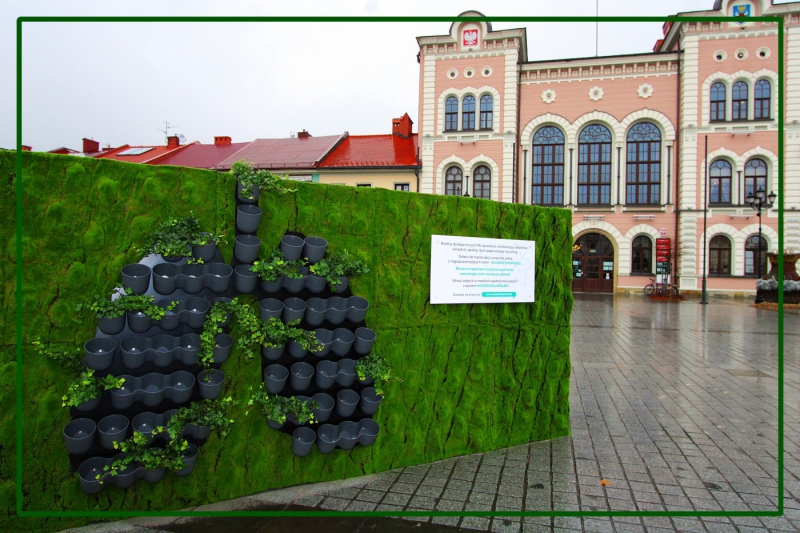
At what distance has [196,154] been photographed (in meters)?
3.55

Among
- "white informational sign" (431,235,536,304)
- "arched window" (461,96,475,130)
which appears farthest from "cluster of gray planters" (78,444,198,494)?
"arched window" (461,96,475,130)

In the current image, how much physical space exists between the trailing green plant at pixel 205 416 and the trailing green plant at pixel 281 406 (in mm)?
170

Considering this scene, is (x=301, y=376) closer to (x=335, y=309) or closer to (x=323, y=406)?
(x=323, y=406)

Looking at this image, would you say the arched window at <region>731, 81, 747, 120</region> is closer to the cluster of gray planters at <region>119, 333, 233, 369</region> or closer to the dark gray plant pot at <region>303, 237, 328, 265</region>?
the dark gray plant pot at <region>303, 237, 328, 265</region>

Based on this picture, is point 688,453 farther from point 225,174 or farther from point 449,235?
point 225,174

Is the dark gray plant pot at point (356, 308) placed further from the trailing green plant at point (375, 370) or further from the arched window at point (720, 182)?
the arched window at point (720, 182)

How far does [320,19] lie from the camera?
3072mm

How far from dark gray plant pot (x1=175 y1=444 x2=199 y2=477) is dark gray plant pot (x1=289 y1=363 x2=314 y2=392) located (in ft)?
2.49

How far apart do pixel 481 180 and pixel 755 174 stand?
14699 mm

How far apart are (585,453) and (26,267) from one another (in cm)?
455

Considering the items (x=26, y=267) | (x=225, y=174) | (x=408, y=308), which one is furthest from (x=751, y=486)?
(x=26, y=267)

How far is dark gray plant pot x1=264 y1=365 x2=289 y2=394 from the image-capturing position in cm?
358

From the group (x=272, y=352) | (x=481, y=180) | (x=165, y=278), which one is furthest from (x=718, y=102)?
(x=165, y=278)

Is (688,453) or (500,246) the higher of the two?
(500,246)
